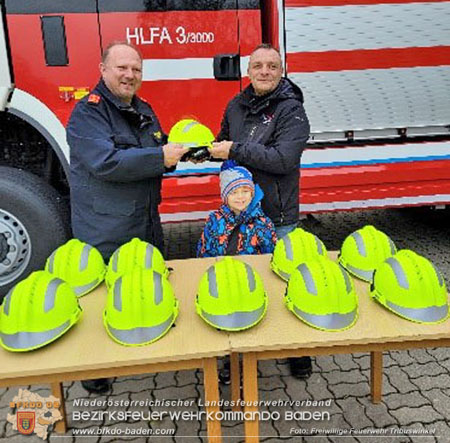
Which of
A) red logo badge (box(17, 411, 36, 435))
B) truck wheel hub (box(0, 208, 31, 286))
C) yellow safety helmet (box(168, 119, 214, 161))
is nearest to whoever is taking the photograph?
red logo badge (box(17, 411, 36, 435))

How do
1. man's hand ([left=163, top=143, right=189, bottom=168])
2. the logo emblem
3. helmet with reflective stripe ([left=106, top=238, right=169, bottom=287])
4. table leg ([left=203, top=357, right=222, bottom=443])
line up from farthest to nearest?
1. the logo emblem
2. man's hand ([left=163, top=143, right=189, bottom=168])
3. helmet with reflective stripe ([left=106, top=238, right=169, bottom=287])
4. table leg ([left=203, top=357, right=222, bottom=443])

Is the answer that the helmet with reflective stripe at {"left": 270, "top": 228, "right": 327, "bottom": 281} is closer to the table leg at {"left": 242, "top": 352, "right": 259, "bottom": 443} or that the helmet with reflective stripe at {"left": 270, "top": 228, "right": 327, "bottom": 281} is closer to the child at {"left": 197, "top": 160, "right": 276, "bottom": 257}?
the child at {"left": 197, "top": 160, "right": 276, "bottom": 257}

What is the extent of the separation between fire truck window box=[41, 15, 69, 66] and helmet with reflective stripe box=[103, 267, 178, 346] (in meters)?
2.15

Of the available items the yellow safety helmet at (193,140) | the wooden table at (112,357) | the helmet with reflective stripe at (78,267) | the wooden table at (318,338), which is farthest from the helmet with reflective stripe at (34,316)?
the yellow safety helmet at (193,140)

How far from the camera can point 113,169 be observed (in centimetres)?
243

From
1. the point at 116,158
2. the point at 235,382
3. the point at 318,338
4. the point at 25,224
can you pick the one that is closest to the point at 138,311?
the point at 318,338

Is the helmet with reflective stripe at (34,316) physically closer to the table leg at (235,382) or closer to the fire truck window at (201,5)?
the table leg at (235,382)

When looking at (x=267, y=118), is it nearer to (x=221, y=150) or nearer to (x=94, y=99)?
(x=221, y=150)

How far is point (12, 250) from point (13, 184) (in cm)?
43

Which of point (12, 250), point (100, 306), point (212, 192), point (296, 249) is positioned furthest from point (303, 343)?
point (12, 250)

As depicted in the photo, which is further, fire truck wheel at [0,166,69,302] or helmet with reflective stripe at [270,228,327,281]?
fire truck wheel at [0,166,69,302]

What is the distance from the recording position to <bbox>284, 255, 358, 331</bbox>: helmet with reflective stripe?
1.83 m

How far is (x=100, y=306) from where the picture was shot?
6.89 ft

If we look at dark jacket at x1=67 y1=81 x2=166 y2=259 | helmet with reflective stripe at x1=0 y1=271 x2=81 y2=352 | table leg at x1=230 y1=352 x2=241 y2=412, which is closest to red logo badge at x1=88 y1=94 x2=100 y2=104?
dark jacket at x1=67 y1=81 x2=166 y2=259
